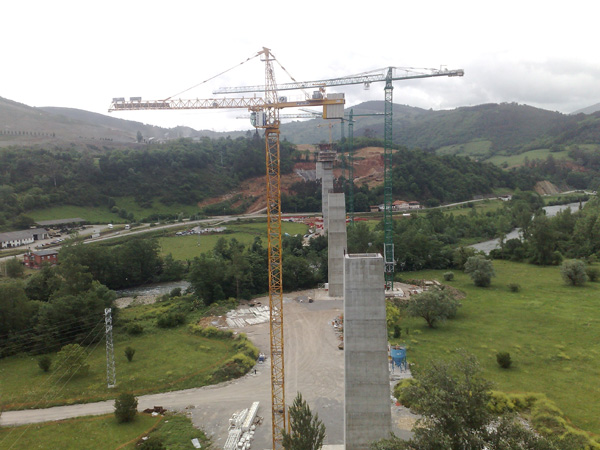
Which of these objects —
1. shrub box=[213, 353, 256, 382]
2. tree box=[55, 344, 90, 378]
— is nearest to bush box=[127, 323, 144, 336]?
tree box=[55, 344, 90, 378]

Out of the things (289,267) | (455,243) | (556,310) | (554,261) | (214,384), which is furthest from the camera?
(455,243)

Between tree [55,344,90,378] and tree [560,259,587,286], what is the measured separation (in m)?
40.6

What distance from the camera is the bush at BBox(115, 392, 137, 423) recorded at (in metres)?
18.4

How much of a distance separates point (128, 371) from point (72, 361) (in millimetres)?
3507

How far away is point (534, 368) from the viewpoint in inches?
880

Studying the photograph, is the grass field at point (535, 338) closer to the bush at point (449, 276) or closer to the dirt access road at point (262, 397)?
the bush at point (449, 276)

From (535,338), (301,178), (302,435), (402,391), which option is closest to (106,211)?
(301,178)

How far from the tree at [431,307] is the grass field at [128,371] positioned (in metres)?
13.3

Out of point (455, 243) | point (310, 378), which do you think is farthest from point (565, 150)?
point (310, 378)

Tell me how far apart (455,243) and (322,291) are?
28817mm

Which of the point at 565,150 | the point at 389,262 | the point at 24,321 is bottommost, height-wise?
the point at 24,321

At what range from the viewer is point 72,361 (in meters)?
24.2

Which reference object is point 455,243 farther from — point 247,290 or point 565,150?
point 565,150

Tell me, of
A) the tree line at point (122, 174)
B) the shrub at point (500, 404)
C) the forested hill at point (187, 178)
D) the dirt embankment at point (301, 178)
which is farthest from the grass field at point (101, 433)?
the dirt embankment at point (301, 178)
